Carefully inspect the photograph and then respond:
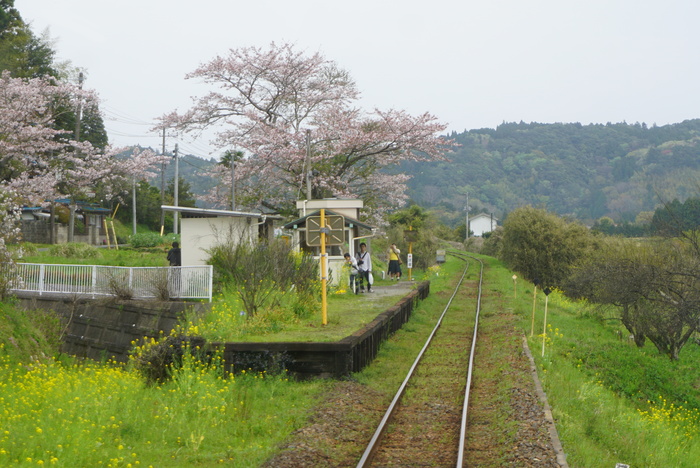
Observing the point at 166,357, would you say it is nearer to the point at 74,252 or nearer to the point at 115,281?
the point at 115,281

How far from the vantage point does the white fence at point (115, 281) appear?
18656mm

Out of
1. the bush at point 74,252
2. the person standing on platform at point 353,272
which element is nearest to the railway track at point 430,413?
the person standing on platform at point 353,272

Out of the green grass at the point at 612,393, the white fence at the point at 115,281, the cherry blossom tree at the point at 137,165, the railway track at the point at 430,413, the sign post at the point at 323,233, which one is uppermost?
the cherry blossom tree at the point at 137,165

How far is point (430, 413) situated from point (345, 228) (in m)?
14.9

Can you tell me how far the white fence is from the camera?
18656 millimetres

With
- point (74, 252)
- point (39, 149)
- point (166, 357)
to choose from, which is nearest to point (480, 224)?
point (39, 149)

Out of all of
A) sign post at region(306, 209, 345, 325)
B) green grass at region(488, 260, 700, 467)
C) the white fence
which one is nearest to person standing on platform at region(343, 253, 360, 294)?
the white fence

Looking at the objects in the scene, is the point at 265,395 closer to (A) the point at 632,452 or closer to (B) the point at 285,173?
(A) the point at 632,452

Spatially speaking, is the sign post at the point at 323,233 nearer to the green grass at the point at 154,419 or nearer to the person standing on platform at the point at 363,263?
the green grass at the point at 154,419

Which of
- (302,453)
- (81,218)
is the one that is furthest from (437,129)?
(81,218)

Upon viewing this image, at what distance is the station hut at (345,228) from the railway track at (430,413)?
7968 millimetres

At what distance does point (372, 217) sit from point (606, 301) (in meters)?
14.0

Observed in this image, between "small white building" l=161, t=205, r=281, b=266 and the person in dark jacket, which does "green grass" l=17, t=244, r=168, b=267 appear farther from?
"small white building" l=161, t=205, r=281, b=266

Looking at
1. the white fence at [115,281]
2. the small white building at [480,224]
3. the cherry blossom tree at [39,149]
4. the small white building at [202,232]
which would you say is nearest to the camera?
the white fence at [115,281]
